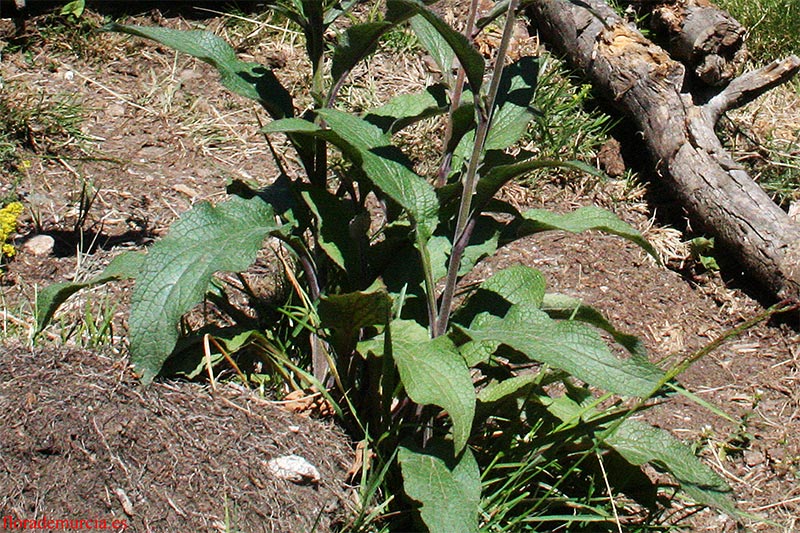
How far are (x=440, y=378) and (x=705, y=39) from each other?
283 centimetres

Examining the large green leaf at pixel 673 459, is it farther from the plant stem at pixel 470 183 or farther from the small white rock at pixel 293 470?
the small white rock at pixel 293 470

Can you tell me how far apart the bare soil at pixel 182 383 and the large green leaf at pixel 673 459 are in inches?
24.3

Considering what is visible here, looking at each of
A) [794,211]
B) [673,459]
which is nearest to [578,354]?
[673,459]

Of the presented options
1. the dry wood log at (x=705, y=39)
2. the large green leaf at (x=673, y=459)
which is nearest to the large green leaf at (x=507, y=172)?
the large green leaf at (x=673, y=459)

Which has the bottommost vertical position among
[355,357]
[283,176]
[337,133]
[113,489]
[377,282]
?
[113,489]

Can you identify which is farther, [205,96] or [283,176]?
[205,96]

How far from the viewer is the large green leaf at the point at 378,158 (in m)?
2.24

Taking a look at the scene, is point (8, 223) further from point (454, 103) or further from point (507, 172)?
point (507, 172)

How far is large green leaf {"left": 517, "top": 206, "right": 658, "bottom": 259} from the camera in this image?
7.55 ft

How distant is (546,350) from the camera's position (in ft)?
6.95

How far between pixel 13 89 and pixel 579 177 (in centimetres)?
245

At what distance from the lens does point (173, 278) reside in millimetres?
2182

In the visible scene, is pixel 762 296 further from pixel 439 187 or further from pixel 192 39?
pixel 192 39

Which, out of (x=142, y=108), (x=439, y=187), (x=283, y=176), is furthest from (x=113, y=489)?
(x=142, y=108)
